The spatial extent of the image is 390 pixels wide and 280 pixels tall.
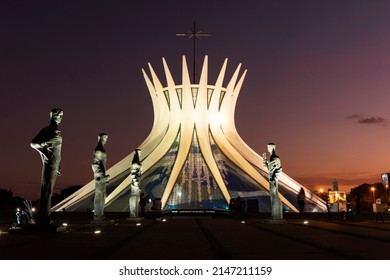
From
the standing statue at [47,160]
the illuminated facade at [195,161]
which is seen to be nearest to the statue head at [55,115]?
the standing statue at [47,160]

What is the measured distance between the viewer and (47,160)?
11258 mm

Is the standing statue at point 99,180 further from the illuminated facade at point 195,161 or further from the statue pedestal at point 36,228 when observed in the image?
the illuminated facade at point 195,161

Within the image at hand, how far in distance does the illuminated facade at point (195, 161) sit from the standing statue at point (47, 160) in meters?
21.9

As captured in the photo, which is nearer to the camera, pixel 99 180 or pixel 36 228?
pixel 36 228

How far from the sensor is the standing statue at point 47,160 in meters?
11.2

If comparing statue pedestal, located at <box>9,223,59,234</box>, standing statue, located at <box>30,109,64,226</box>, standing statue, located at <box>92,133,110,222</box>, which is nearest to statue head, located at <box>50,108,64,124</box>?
standing statue, located at <box>30,109,64,226</box>

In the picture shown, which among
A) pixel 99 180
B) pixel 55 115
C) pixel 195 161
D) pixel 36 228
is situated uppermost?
pixel 195 161

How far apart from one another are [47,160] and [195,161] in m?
26.8

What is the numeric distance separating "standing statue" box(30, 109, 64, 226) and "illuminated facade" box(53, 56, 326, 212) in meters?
A: 21.9

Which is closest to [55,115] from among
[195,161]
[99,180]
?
[99,180]

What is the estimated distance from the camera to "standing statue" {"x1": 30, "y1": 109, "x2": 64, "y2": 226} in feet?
36.6

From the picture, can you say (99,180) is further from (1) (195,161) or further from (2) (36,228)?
(1) (195,161)

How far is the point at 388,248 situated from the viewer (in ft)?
Answer: 23.8
